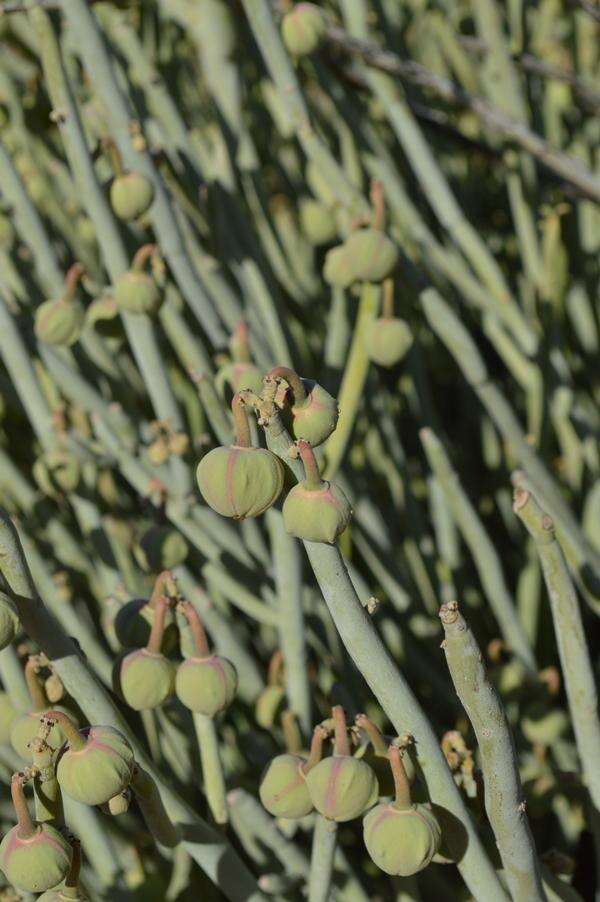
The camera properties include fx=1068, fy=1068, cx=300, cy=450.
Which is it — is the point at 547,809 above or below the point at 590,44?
below

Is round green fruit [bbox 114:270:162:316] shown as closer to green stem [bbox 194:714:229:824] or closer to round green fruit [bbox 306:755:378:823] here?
green stem [bbox 194:714:229:824]

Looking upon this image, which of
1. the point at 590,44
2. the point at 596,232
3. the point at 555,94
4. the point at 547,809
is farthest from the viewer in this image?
the point at 590,44

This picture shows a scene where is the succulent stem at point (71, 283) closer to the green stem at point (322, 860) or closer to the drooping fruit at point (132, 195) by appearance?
the drooping fruit at point (132, 195)

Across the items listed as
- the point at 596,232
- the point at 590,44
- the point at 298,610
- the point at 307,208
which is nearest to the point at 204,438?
the point at 298,610

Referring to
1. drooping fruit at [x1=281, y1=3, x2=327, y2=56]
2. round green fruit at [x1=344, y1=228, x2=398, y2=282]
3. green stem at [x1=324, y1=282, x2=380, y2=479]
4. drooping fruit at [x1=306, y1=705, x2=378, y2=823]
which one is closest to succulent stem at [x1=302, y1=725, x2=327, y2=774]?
drooping fruit at [x1=306, y1=705, x2=378, y2=823]

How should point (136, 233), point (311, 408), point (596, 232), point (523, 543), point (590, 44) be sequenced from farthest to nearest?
point (590, 44), point (596, 232), point (523, 543), point (136, 233), point (311, 408)

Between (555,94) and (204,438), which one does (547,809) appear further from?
(555,94)

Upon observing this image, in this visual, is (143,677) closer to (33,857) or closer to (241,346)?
(33,857)
